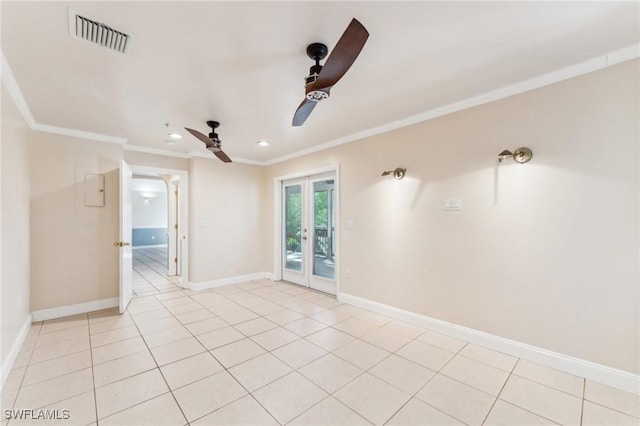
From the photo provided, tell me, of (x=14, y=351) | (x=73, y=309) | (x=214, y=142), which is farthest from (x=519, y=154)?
(x=73, y=309)

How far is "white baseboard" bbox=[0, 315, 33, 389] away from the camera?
2134 mm

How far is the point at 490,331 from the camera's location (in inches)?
105

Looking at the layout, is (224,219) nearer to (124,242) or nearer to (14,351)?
(124,242)

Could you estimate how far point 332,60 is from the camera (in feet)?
4.89

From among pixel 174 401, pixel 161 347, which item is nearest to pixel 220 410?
pixel 174 401

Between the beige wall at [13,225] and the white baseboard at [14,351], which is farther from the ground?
the beige wall at [13,225]

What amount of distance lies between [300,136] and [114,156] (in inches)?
112

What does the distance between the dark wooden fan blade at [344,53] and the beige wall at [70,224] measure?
3943mm

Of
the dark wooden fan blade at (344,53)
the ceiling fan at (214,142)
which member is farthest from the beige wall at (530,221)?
the ceiling fan at (214,142)

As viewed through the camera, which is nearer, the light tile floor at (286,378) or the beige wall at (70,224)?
the light tile floor at (286,378)

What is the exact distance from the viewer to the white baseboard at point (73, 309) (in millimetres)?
3426

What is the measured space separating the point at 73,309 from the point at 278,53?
433 centimetres

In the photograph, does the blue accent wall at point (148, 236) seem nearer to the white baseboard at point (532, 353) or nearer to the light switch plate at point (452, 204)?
the white baseboard at point (532, 353)

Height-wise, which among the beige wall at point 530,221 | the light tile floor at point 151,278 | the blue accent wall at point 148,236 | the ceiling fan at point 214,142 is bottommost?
the light tile floor at point 151,278
